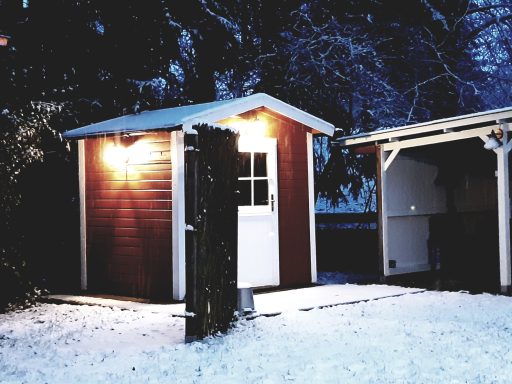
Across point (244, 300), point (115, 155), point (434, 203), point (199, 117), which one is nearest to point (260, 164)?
point (199, 117)

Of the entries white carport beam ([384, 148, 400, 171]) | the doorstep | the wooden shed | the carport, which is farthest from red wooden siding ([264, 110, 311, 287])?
white carport beam ([384, 148, 400, 171])

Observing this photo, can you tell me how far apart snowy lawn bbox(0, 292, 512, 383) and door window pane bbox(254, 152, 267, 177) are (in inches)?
97.0

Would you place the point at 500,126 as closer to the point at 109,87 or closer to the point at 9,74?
the point at 9,74

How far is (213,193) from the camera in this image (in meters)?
7.34

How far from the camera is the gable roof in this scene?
9.27 m

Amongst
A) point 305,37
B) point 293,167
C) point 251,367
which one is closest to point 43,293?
point 293,167

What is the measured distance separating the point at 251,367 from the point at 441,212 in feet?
26.1

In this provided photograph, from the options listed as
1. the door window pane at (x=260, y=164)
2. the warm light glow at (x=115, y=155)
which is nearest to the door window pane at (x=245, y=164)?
the door window pane at (x=260, y=164)

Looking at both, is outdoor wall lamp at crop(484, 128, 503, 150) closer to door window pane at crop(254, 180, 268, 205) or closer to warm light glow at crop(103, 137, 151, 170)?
door window pane at crop(254, 180, 268, 205)

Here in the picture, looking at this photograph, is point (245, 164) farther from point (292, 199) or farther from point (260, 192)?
point (292, 199)

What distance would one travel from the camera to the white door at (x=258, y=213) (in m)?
10.2

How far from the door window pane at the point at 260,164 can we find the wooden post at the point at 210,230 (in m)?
2.67

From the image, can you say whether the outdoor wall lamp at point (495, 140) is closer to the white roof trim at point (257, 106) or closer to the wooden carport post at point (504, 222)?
the wooden carport post at point (504, 222)

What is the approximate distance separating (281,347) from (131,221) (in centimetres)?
409
